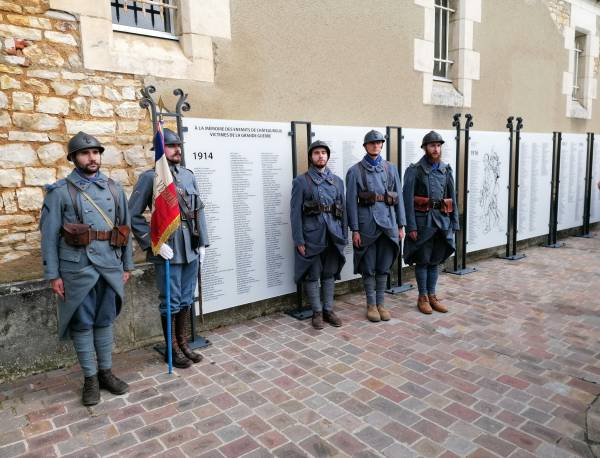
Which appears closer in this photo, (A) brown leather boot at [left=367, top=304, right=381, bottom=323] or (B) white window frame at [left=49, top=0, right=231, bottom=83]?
(B) white window frame at [left=49, top=0, right=231, bottom=83]

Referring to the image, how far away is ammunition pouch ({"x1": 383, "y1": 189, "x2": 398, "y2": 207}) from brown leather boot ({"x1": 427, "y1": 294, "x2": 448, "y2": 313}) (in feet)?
3.87

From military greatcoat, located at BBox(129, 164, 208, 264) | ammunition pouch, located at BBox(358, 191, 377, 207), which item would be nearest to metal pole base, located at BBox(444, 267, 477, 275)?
ammunition pouch, located at BBox(358, 191, 377, 207)

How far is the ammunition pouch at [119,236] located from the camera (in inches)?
130

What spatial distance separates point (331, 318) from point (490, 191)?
401 cm

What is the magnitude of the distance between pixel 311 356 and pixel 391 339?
84 centimetres

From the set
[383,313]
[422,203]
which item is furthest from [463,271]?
[383,313]

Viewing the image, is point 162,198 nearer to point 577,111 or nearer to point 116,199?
point 116,199

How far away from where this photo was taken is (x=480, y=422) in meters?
2.94

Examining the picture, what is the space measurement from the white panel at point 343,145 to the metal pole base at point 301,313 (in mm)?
704

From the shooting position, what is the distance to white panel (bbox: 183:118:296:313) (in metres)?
4.39

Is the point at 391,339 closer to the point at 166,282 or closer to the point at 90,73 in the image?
the point at 166,282

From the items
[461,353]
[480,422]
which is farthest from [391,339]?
[480,422]

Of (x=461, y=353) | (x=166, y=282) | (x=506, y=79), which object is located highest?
(x=506, y=79)

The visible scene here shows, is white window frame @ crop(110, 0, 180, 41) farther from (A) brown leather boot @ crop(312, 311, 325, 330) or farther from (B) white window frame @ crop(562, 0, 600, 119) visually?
(B) white window frame @ crop(562, 0, 600, 119)
